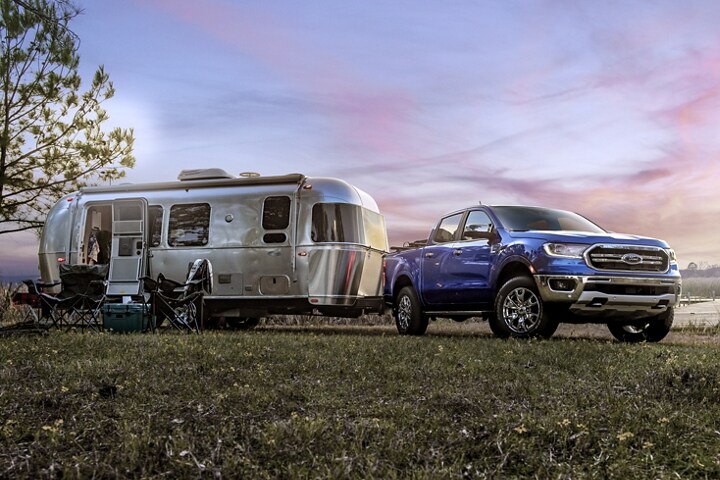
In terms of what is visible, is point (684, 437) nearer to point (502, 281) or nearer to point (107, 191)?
point (502, 281)

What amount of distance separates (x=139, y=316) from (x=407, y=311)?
4.68 metres

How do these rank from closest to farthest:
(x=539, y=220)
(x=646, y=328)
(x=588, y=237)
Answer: (x=588, y=237), (x=539, y=220), (x=646, y=328)

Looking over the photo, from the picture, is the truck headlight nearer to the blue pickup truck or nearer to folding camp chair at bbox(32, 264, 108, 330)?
the blue pickup truck

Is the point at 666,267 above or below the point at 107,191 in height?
below

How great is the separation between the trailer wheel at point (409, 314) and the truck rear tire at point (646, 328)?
3.26 meters

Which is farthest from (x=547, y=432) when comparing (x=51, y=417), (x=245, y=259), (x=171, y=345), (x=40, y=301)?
(x=40, y=301)

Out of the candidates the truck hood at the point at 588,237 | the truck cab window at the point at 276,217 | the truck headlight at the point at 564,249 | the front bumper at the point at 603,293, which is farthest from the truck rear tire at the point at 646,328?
the truck cab window at the point at 276,217

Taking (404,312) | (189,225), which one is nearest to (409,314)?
(404,312)

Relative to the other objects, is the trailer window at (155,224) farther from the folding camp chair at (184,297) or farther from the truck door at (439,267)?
the truck door at (439,267)

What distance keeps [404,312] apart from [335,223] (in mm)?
2115

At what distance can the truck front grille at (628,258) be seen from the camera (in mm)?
10281

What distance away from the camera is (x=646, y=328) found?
11.7 meters

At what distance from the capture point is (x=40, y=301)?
1312cm

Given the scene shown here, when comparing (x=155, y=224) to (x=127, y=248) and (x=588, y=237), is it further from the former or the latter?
(x=588, y=237)
